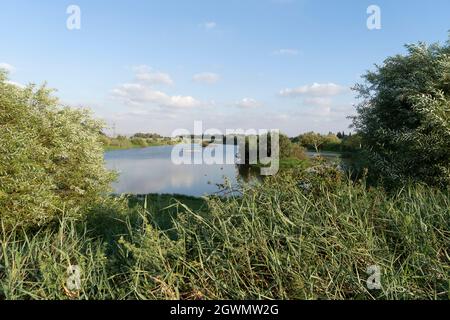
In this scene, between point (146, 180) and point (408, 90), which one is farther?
point (146, 180)

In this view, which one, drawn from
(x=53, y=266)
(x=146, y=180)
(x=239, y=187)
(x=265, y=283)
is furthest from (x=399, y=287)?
(x=146, y=180)

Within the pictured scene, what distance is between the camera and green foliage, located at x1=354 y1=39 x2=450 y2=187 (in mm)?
11562

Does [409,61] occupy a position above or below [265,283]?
above

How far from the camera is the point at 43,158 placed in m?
12.2

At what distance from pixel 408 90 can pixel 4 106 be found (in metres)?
13.6

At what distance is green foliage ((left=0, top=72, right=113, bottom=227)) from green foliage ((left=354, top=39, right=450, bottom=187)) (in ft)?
32.6

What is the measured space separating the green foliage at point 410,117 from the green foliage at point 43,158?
995 cm

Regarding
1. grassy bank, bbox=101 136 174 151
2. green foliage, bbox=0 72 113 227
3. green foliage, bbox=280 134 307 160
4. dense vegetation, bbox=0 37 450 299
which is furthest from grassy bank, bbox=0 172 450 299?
grassy bank, bbox=101 136 174 151

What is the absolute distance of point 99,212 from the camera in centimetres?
962

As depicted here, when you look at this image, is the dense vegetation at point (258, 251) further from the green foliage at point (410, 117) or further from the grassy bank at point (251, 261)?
the green foliage at point (410, 117)

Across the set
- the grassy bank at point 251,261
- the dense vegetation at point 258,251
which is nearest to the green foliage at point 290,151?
the dense vegetation at point 258,251

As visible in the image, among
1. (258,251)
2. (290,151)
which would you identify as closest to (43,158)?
(258,251)

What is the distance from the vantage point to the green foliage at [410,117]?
11.6m
